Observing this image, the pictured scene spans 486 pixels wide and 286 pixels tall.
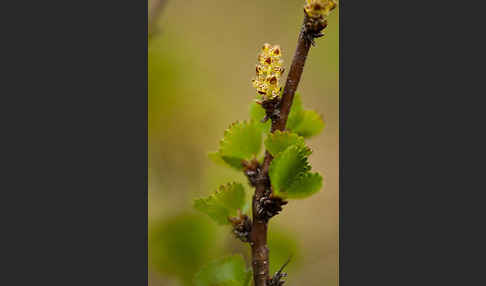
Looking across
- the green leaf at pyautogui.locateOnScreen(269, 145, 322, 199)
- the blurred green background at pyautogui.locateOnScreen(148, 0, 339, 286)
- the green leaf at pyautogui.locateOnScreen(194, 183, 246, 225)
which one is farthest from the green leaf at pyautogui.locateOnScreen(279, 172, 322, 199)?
the blurred green background at pyautogui.locateOnScreen(148, 0, 339, 286)

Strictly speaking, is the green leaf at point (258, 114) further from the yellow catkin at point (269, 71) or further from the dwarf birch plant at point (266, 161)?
the yellow catkin at point (269, 71)

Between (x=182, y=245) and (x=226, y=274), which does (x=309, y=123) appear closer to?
(x=226, y=274)

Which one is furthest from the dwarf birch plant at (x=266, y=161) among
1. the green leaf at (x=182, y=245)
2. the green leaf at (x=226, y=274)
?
the green leaf at (x=182, y=245)

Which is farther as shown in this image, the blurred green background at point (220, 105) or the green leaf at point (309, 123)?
the blurred green background at point (220, 105)

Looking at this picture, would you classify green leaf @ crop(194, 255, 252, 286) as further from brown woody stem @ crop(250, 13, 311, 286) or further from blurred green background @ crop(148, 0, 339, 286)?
blurred green background @ crop(148, 0, 339, 286)

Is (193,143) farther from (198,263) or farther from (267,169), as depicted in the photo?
(267,169)

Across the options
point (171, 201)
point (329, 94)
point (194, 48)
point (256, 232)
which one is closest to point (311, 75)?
point (329, 94)

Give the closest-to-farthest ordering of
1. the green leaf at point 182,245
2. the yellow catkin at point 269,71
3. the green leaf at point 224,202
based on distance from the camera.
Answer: the yellow catkin at point 269,71 < the green leaf at point 224,202 < the green leaf at point 182,245

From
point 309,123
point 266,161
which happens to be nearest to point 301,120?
point 309,123
